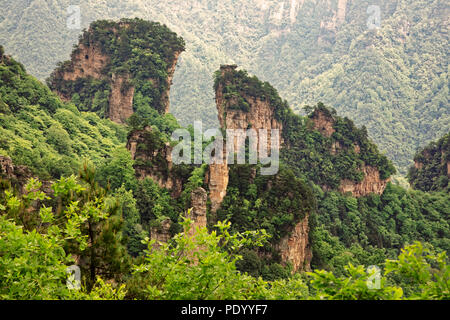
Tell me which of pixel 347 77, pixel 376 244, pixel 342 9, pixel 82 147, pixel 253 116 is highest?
pixel 342 9

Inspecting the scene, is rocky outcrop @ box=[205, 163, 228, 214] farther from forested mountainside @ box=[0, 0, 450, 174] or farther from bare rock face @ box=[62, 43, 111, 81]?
forested mountainside @ box=[0, 0, 450, 174]

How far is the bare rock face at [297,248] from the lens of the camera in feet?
105

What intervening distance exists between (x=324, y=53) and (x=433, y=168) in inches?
4549

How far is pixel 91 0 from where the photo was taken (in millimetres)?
131625

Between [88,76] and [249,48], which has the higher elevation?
[249,48]

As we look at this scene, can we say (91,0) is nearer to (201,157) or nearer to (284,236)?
(201,157)

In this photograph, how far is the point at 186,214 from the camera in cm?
2691

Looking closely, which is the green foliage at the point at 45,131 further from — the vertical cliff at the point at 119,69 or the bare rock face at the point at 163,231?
the bare rock face at the point at 163,231

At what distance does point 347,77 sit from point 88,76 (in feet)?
309

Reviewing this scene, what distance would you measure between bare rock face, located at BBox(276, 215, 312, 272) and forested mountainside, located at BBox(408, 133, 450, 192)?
100.0 feet

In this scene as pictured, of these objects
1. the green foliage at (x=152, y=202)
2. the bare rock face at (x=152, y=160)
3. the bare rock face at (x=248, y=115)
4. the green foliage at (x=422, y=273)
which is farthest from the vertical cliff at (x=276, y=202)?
the green foliage at (x=422, y=273)

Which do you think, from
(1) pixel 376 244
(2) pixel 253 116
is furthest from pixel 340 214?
(2) pixel 253 116

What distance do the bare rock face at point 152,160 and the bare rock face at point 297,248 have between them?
8.13m

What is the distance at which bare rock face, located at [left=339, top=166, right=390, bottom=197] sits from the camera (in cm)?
5144
